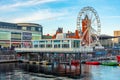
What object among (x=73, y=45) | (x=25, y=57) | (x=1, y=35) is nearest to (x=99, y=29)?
(x=73, y=45)

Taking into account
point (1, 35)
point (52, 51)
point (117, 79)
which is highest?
point (1, 35)

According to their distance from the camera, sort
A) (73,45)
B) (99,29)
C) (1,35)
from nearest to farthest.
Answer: (73,45)
(99,29)
(1,35)

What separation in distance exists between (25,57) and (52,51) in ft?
114

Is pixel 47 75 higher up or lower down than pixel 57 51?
lower down

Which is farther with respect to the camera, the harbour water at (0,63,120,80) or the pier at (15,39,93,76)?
the pier at (15,39,93,76)

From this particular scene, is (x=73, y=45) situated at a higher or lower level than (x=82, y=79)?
higher

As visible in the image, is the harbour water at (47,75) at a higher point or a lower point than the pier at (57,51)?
lower

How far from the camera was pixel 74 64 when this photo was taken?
13588 centimetres

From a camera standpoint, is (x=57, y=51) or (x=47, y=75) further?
(x=57, y=51)

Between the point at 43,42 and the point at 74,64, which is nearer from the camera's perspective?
the point at 74,64

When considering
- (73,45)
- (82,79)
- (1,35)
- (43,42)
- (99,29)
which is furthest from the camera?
(1,35)

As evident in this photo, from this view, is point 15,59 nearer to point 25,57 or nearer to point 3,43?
point 25,57

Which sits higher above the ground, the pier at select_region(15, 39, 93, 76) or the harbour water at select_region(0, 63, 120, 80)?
the pier at select_region(15, 39, 93, 76)

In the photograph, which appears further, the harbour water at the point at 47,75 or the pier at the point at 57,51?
the pier at the point at 57,51
